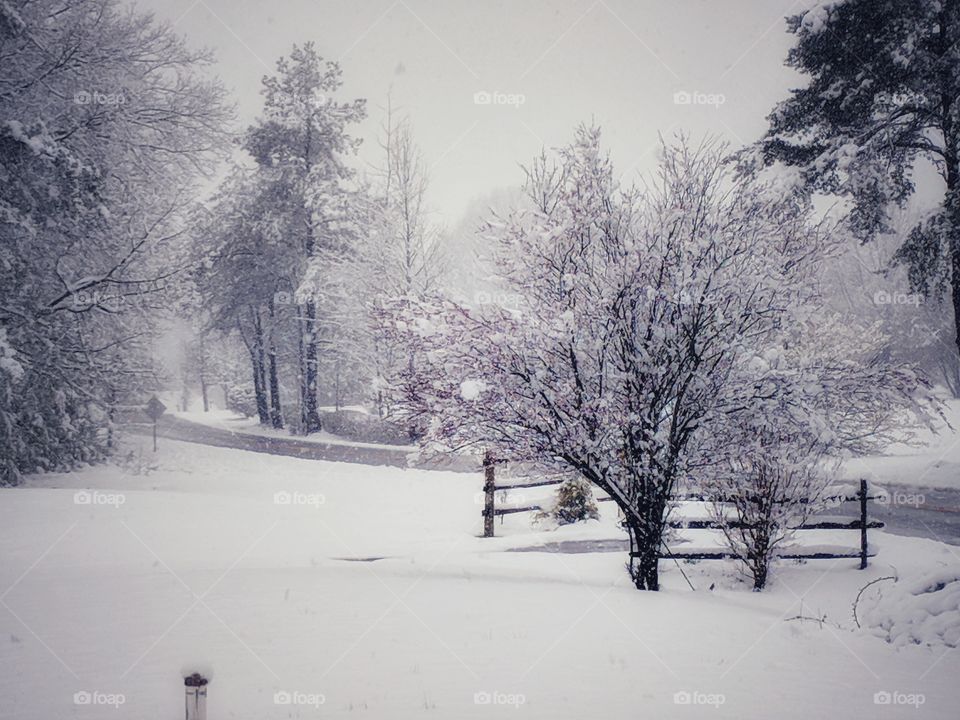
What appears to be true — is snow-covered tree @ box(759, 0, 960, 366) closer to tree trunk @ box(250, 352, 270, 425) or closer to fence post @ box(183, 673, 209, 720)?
fence post @ box(183, 673, 209, 720)

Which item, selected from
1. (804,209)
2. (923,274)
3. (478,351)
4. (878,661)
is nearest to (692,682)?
(878,661)

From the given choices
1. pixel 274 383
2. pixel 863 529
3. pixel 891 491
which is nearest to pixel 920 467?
pixel 891 491

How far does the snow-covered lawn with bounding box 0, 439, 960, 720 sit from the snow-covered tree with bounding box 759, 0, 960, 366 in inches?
246

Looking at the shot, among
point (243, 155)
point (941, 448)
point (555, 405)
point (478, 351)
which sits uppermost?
point (243, 155)

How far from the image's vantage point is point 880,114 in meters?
12.4

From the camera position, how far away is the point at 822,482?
326 inches

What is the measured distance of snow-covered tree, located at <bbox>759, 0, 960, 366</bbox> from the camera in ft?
37.3

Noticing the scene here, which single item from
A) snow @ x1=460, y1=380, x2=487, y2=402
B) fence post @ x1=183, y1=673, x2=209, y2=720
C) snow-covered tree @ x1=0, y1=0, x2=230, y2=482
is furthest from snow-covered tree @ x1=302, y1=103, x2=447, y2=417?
→ fence post @ x1=183, y1=673, x2=209, y2=720

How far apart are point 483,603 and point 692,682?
2.56 meters

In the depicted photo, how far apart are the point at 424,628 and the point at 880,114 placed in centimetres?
1361

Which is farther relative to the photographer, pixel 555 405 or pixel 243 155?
pixel 243 155

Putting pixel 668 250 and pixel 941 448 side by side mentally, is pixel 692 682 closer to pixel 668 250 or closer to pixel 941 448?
pixel 668 250

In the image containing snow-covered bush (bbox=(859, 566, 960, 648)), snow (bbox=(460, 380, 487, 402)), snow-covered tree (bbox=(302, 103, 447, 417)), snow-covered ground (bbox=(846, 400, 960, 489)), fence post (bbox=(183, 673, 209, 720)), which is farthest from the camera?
snow-covered tree (bbox=(302, 103, 447, 417))

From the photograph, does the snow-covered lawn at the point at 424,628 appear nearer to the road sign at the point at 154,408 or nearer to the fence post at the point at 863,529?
the fence post at the point at 863,529
